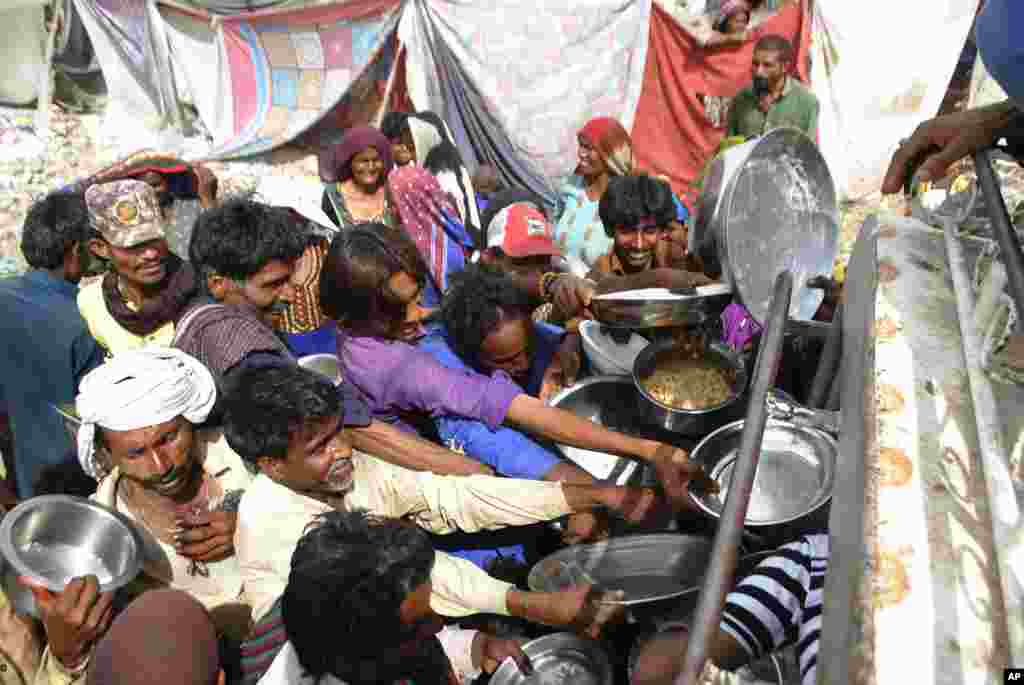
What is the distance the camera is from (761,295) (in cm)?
207

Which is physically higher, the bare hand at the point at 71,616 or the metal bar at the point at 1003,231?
the metal bar at the point at 1003,231

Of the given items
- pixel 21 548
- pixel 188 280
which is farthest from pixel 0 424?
pixel 21 548

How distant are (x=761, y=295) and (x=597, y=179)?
2.27m

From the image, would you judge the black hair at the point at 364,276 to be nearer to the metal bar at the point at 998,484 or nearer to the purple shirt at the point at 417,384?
the purple shirt at the point at 417,384

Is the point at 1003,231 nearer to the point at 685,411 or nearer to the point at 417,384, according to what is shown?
the point at 685,411

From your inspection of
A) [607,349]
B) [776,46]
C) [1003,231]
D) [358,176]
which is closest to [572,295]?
[607,349]

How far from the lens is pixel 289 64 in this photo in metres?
7.95

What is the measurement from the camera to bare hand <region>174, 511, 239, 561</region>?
1776 millimetres

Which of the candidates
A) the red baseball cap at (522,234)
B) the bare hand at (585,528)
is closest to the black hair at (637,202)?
the red baseball cap at (522,234)

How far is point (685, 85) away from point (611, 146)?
11.6ft

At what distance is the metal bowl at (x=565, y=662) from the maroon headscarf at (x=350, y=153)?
10.9 feet

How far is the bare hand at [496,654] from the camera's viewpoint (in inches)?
67.9

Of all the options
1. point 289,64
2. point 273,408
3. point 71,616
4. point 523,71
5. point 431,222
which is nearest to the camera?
point 71,616

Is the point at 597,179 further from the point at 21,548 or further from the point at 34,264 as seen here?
the point at 21,548
